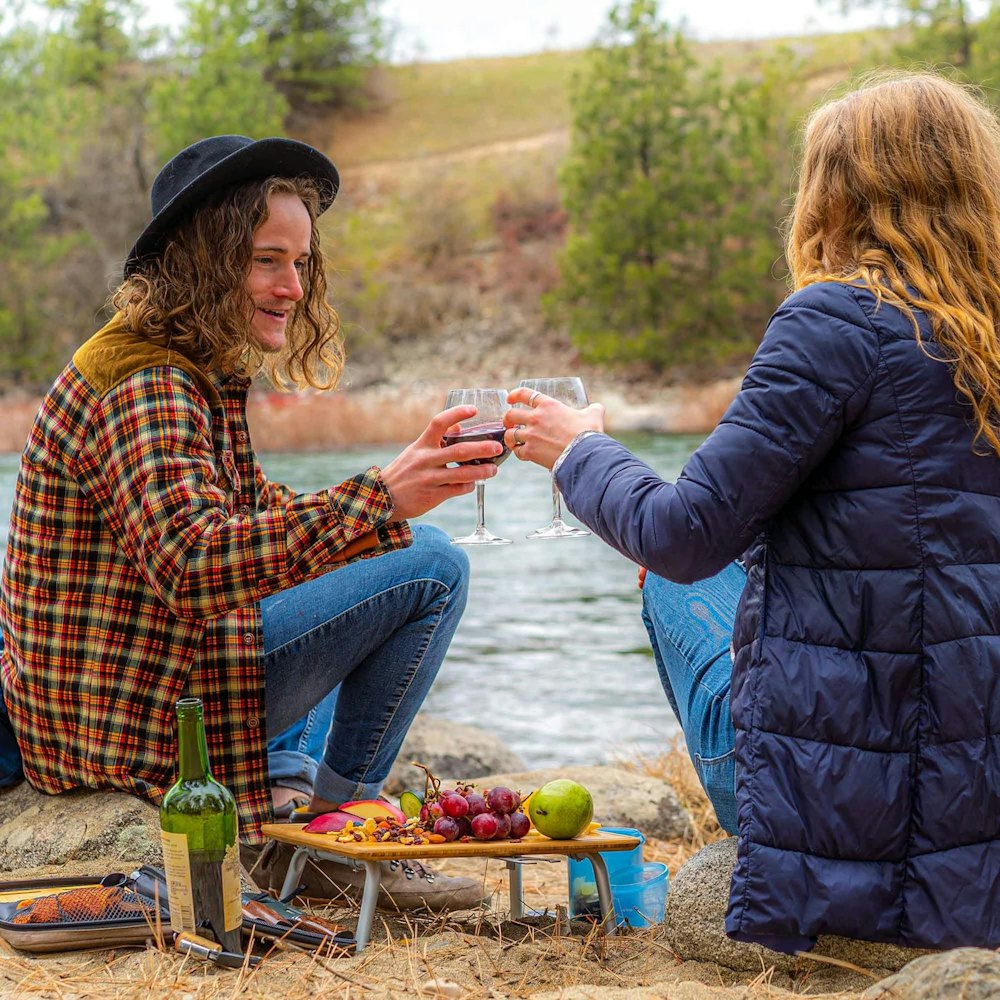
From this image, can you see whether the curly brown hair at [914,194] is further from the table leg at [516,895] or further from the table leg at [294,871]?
the table leg at [294,871]

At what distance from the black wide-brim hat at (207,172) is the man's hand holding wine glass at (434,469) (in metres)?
0.70

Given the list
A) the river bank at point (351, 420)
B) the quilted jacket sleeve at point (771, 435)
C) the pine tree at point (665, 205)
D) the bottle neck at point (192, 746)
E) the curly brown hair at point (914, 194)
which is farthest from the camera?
the pine tree at point (665, 205)

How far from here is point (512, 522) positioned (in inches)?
537

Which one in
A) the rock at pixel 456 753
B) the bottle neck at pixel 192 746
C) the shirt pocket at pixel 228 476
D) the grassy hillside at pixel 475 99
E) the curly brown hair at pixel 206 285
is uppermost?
the grassy hillside at pixel 475 99

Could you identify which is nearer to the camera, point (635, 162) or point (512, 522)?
point (512, 522)

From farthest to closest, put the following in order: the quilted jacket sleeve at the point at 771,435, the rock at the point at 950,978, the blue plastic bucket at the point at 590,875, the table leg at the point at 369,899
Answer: the blue plastic bucket at the point at 590,875
the table leg at the point at 369,899
the quilted jacket sleeve at the point at 771,435
the rock at the point at 950,978

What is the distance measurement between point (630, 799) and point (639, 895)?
138 centimetres

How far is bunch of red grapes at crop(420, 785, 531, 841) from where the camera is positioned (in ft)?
7.79

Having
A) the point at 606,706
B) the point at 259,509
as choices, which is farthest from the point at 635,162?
the point at 259,509

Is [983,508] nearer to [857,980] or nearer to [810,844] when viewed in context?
[810,844]

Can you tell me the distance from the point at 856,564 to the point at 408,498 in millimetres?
858

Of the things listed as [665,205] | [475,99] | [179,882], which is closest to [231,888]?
[179,882]

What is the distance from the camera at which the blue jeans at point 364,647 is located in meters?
2.75

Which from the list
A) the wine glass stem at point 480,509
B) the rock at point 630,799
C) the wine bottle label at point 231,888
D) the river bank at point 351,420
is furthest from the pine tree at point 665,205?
the wine bottle label at point 231,888
